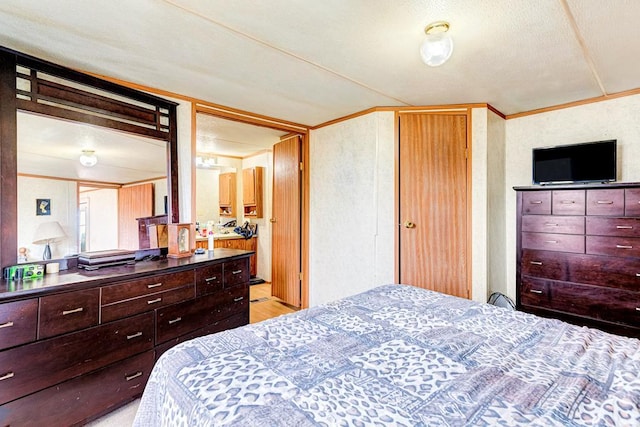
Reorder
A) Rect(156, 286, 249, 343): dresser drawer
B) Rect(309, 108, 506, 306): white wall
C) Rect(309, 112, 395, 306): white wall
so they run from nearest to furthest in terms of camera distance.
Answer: Rect(156, 286, 249, 343): dresser drawer < Rect(309, 108, 506, 306): white wall < Rect(309, 112, 395, 306): white wall

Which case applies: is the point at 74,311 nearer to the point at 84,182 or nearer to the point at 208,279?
the point at 208,279

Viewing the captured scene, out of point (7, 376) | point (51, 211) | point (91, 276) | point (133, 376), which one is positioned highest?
point (51, 211)

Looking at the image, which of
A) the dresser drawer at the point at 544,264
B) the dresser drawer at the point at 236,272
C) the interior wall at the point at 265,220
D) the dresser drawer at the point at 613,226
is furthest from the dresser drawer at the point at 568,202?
the interior wall at the point at 265,220

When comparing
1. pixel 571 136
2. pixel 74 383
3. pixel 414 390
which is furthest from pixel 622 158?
pixel 74 383

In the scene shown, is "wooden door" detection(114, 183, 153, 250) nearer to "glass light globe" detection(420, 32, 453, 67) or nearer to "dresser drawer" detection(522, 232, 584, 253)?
"glass light globe" detection(420, 32, 453, 67)

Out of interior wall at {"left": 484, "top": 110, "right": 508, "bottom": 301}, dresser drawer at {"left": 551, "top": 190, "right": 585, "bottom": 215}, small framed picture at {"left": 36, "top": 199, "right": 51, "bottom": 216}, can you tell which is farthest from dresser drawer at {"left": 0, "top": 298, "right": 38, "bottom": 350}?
dresser drawer at {"left": 551, "top": 190, "right": 585, "bottom": 215}

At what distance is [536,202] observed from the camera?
286 centimetres

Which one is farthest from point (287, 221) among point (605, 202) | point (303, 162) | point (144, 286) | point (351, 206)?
point (605, 202)

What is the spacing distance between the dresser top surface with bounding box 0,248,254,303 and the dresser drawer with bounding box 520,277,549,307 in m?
2.66

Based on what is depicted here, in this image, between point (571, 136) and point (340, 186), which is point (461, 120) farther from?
point (340, 186)

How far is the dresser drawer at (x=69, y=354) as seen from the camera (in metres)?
1.52

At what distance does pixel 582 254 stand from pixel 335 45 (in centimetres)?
259

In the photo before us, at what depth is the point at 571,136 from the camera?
3.09 metres

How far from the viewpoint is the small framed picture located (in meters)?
2.02
